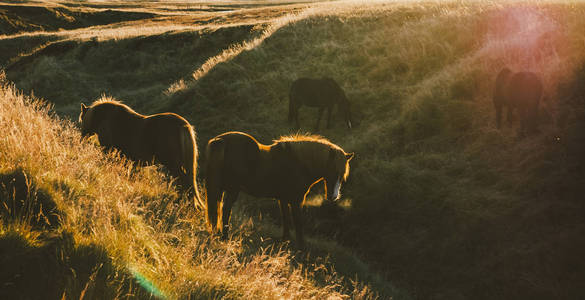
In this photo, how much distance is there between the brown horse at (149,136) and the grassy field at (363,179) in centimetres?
51

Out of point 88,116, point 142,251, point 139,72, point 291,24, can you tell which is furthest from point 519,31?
point 139,72

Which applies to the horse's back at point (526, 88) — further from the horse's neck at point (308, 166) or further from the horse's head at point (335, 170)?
the horse's neck at point (308, 166)

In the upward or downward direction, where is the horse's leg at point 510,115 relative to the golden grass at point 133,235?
downward

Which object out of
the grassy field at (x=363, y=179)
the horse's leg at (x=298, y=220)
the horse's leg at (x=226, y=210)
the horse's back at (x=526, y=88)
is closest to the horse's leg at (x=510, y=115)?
the grassy field at (x=363, y=179)

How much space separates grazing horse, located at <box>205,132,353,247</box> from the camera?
22.3 feet

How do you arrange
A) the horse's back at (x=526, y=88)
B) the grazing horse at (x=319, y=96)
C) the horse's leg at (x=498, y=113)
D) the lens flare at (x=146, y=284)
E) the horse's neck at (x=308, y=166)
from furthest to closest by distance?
the grazing horse at (x=319, y=96)
the horse's leg at (x=498, y=113)
the horse's back at (x=526, y=88)
the horse's neck at (x=308, y=166)
the lens flare at (x=146, y=284)

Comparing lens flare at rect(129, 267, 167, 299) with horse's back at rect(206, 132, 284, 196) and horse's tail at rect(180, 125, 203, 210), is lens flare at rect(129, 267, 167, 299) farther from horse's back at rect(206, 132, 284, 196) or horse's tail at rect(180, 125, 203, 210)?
horse's tail at rect(180, 125, 203, 210)

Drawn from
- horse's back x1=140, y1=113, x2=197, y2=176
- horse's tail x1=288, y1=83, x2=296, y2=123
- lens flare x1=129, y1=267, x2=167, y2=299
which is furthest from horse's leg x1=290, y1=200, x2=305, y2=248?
horse's tail x1=288, y1=83, x2=296, y2=123

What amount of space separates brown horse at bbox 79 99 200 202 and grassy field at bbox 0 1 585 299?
509 millimetres

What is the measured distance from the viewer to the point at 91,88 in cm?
2508

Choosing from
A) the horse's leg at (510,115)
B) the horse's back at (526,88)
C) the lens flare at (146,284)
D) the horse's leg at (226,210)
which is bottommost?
the horse's leg at (226,210)

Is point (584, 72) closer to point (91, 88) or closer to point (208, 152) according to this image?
point (208, 152)

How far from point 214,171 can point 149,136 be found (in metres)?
1.73

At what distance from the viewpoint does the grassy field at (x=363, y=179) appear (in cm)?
389
